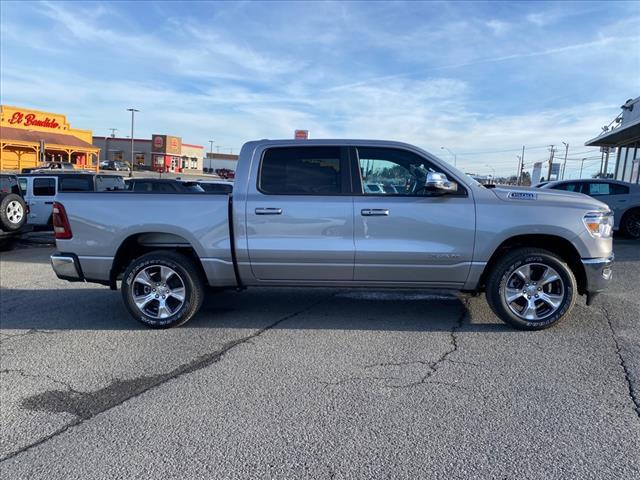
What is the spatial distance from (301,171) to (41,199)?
10785 mm

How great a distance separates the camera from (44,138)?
41250 millimetres

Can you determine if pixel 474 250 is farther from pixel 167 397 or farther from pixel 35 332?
pixel 35 332

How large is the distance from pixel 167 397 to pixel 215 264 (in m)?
1.83

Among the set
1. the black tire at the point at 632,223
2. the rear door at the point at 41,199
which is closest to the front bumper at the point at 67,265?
the rear door at the point at 41,199

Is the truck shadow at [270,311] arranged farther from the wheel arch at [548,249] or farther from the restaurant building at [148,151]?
the restaurant building at [148,151]

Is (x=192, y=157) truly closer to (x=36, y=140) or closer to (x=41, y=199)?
(x=36, y=140)

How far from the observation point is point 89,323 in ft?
18.7

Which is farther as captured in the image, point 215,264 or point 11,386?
point 215,264

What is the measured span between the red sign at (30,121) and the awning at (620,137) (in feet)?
138

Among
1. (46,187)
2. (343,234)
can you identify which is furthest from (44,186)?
(343,234)

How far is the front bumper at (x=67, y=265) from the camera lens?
5.39 m

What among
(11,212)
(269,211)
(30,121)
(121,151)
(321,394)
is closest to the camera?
(321,394)

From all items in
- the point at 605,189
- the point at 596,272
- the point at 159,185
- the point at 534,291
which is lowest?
the point at 534,291

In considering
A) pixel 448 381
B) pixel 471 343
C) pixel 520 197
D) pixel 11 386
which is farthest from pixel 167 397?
pixel 520 197
